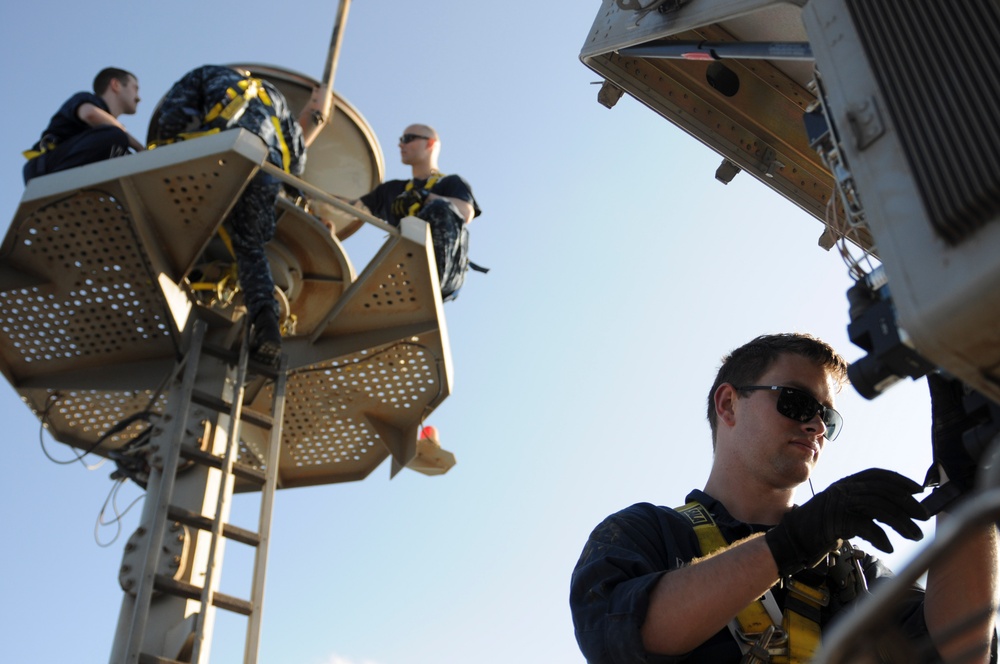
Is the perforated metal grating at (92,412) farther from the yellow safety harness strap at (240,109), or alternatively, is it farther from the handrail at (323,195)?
the handrail at (323,195)

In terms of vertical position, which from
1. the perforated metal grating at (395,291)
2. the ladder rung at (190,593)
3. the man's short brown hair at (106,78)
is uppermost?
the man's short brown hair at (106,78)

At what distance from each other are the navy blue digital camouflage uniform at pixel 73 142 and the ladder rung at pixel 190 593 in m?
3.14

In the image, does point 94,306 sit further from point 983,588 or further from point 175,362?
point 983,588

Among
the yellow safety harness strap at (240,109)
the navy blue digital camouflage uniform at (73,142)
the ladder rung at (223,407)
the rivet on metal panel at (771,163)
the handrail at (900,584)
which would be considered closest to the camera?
the handrail at (900,584)

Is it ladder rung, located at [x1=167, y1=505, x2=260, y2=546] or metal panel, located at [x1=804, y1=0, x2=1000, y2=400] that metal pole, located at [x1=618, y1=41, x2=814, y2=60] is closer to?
metal panel, located at [x1=804, y1=0, x2=1000, y2=400]

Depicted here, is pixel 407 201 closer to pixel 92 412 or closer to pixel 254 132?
pixel 254 132

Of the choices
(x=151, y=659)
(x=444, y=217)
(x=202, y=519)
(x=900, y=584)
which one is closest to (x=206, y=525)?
(x=202, y=519)

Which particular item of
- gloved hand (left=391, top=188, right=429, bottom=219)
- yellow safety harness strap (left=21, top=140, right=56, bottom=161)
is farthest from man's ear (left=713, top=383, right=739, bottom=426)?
yellow safety harness strap (left=21, top=140, right=56, bottom=161)

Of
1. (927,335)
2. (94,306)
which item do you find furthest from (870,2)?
(94,306)

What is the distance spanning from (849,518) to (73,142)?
7313mm

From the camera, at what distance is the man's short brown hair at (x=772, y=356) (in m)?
4.31

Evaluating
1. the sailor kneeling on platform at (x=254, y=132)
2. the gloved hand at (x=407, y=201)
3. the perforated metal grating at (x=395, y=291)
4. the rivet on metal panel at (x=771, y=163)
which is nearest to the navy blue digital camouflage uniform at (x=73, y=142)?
the sailor kneeling on platform at (x=254, y=132)

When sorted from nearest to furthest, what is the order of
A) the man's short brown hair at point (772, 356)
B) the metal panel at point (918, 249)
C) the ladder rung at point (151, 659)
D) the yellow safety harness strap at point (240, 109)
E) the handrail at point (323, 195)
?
1. the metal panel at point (918, 249)
2. the man's short brown hair at point (772, 356)
3. the ladder rung at point (151, 659)
4. the handrail at point (323, 195)
5. the yellow safety harness strap at point (240, 109)

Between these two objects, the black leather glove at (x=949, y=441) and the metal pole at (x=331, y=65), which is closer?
the black leather glove at (x=949, y=441)
